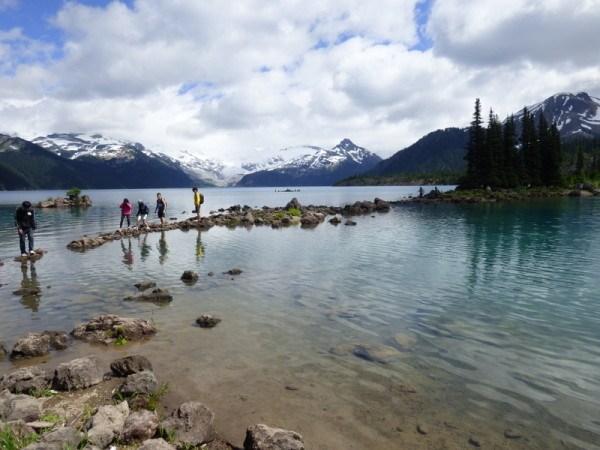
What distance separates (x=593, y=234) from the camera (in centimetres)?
3653

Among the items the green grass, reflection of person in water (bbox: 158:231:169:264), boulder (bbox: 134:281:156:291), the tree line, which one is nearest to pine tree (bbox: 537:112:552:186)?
the tree line

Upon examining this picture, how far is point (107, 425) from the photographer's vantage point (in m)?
8.02

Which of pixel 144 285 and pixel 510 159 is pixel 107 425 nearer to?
pixel 144 285

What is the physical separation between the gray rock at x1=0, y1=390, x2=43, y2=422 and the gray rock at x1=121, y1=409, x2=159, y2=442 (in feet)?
7.10

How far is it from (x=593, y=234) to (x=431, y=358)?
108 feet

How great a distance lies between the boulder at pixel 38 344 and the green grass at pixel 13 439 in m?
5.81

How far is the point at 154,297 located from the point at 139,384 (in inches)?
351

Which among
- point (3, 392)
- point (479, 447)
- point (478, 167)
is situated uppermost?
point (478, 167)

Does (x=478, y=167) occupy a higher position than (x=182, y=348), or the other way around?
(x=478, y=167)

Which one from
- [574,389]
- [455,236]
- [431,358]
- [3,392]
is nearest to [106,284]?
[3,392]

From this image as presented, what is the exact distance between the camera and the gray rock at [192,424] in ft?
26.6

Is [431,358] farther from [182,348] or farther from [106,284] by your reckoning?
[106,284]

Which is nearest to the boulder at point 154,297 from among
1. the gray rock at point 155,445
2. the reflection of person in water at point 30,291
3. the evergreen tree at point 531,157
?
the reflection of person in water at point 30,291

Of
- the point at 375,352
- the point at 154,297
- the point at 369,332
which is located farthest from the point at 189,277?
the point at 375,352
